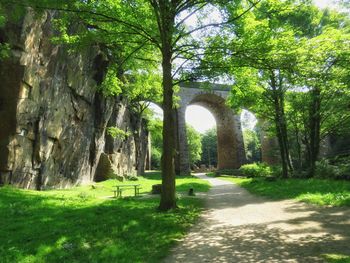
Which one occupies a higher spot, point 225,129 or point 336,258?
point 225,129

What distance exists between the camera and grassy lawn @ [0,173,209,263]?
6.01m

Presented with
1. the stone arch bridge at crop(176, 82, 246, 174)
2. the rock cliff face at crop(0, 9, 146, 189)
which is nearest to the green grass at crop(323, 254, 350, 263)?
the rock cliff face at crop(0, 9, 146, 189)

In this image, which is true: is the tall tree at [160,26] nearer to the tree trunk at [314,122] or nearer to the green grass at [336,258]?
the green grass at [336,258]

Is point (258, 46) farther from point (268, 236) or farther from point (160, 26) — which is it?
point (268, 236)

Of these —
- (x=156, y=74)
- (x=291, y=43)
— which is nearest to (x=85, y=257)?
(x=291, y=43)

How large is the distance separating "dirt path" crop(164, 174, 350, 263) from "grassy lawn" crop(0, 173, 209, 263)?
0.54 meters

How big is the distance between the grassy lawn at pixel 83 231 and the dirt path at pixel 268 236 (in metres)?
0.54

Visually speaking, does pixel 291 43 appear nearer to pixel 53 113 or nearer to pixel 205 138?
pixel 53 113

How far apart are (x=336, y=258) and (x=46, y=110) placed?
1464 centimetres

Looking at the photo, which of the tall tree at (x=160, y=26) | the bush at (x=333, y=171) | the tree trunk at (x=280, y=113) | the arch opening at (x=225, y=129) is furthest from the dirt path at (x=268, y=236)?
the arch opening at (x=225, y=129)

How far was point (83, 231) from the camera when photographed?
7586 mm

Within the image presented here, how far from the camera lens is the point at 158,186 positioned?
17.6m

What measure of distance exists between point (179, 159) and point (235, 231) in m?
33.7

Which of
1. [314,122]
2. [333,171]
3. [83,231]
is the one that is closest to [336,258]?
[83,231]
